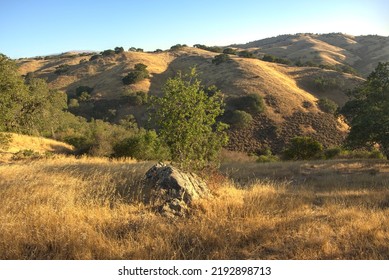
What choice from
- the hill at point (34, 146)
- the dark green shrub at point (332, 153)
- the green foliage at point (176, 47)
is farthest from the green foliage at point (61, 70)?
the dark green shrub at point (332, 153)

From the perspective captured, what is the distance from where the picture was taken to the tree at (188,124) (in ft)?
32.8

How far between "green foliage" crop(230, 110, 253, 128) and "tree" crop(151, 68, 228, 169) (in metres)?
40.8

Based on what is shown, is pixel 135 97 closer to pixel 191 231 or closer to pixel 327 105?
pixel 327 105

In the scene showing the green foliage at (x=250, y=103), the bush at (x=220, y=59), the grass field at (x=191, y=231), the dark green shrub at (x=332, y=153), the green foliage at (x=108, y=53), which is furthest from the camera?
the green foliage at (x=108, y=53)

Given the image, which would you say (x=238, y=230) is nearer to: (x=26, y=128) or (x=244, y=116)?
(x=26, y=128)

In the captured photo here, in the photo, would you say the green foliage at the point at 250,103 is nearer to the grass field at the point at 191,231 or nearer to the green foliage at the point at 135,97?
the green foliage at the point at 135,97

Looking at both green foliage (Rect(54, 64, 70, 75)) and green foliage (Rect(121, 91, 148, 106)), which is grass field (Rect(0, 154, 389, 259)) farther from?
green foliage (Rect(54, 64, 70, 75))

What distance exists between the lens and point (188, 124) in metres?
9.99

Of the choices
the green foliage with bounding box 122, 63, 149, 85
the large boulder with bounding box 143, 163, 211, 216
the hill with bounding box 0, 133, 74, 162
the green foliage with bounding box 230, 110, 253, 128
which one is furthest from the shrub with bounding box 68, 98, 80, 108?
the large boulder with bounding box 143, 163, 211, 216

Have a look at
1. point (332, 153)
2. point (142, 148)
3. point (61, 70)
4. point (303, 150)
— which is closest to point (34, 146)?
point (142, 148)

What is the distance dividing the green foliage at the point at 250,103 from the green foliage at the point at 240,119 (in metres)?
3.05

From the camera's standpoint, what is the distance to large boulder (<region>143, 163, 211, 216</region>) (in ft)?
22.2

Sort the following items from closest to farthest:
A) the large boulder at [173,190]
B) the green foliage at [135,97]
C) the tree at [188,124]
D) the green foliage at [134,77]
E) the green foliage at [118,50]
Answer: the large boulder at [173,190] < the tree at [188,124] < the green foliage at [135,97] < the green foliage at [134,77] < the green foliage at [118,50]

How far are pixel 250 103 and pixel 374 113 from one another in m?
33.7
